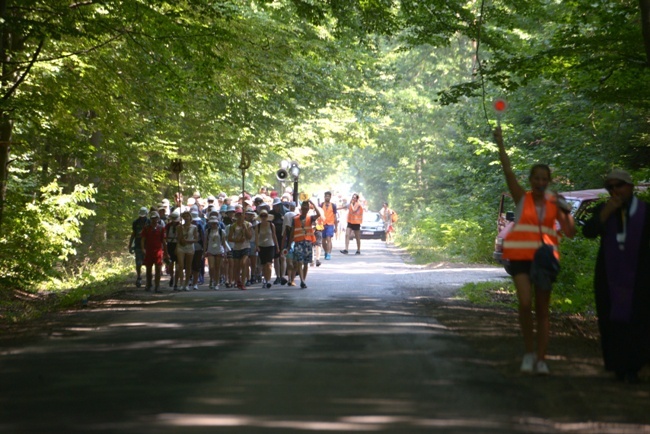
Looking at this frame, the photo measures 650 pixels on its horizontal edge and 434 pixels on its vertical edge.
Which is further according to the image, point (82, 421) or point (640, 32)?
point (640, 32)

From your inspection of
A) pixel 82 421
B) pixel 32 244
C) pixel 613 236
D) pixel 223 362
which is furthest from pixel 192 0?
pixel 82 421

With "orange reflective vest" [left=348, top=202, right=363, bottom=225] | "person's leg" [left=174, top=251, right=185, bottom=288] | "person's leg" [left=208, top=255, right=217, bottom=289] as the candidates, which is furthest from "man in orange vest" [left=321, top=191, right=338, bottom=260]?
"person's leg" [left=174, top=251, right=185, bottom=288]

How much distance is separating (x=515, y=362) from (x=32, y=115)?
31.4 feet

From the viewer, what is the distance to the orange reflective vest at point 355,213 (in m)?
33.2

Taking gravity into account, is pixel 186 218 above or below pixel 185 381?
above

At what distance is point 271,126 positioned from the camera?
98.2 ft

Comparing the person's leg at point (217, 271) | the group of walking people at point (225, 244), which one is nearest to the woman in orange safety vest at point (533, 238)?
the group of walking people at point (225, 244)

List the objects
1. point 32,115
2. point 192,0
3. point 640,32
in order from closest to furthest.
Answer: point 640,32 < point 32,115 < point 192,0

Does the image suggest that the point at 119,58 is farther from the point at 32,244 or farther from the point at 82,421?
the point at 82,421

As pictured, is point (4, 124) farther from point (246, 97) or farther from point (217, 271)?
point (246, 97)

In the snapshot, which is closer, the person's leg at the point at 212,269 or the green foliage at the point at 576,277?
the green foliage at the point at 576,277

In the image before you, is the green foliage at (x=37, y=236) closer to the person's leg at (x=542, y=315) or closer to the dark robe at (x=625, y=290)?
the person's leg at (x=542, y=315)

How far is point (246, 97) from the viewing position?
28438mm

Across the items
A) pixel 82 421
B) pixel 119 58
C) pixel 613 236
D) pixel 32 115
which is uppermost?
pixel 119 58
